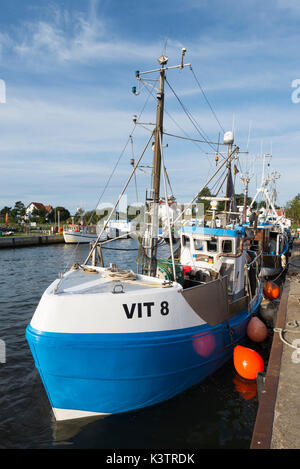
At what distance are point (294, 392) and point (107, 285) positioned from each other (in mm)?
Answer: 4214

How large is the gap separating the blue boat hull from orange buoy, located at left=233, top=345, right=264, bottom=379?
1.87 meters

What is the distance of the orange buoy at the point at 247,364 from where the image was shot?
26.2ft

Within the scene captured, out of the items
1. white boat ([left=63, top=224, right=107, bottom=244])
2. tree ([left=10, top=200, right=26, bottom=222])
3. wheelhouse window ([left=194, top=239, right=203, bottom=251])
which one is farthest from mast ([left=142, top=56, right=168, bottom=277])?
tree ([left=10, top=200, right=26, bottom=222])

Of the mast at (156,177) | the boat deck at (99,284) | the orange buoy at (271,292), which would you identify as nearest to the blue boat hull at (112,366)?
the boat deck at (99,284)

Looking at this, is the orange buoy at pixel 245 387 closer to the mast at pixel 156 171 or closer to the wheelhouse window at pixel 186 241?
the mast at pixel 156 171

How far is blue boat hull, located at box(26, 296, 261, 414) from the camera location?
5.66 meters

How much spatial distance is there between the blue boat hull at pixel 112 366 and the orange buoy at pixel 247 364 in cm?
187

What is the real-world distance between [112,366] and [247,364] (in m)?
4.06

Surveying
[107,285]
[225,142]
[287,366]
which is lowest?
[287,366]

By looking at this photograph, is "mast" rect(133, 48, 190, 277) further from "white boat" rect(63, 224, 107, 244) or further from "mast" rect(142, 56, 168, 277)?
"white boat" rect(63, 224, 107, 244)

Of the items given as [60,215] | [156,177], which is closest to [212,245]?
[156,177]
